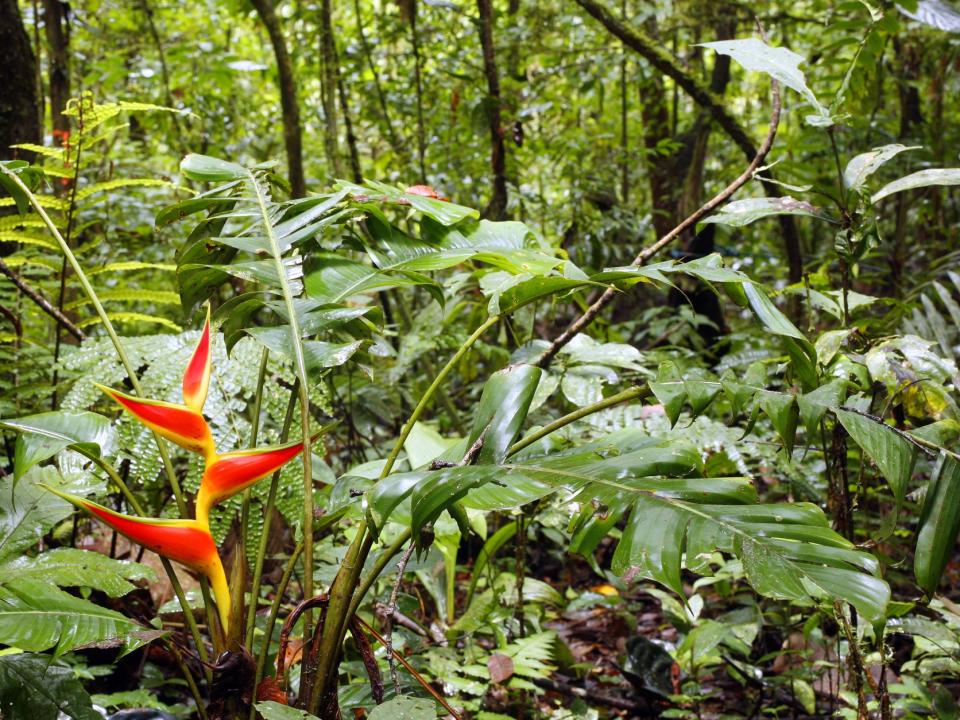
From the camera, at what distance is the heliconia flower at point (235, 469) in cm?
104

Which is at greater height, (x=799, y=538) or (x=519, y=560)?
(x=799, y=538)

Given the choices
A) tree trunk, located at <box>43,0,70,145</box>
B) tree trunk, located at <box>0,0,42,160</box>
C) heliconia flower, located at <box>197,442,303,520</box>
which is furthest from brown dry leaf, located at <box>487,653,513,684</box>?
tree trunk, located at <box>43,0,70,145</box>

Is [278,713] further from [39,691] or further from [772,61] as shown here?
[772,61]

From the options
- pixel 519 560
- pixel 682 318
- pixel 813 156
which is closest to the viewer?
pixel 519 560

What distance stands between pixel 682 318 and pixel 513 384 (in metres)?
2.71

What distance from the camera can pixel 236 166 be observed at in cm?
162

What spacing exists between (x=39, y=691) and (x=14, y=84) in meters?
2.14

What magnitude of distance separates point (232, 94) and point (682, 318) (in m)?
3.71

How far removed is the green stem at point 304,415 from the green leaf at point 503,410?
27 centimetres

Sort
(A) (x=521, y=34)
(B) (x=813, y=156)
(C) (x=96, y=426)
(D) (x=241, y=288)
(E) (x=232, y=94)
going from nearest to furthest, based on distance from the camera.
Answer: (C) (x=96, y=426), (D) (x=241, y=288), (A) (x=521, y=34), (B) (x=813, y=156), (E) (x=232, y=94)

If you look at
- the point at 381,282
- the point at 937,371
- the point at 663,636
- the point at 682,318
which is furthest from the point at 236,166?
the point at 682,318

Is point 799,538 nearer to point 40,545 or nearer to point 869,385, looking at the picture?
point 869,385

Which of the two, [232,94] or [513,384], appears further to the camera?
[232,94]

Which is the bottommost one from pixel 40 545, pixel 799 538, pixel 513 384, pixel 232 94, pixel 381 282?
pixel 40 545
